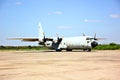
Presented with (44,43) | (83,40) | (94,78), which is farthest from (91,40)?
(94,78)

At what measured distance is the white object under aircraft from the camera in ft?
130

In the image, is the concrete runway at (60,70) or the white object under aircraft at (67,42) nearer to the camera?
the concrete runway at (60,70)

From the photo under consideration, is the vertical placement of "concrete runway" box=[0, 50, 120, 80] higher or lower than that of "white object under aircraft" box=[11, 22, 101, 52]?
lower

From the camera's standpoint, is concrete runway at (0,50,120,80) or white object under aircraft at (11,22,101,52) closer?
concrete runway at (0,50,120,80)

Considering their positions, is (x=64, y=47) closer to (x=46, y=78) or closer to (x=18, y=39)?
(x=18, y=39)

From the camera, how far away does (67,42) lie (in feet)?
143

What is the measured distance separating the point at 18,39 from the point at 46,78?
1481 inches

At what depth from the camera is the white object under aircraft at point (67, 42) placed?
39.7 metres

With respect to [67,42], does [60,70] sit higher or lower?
lower

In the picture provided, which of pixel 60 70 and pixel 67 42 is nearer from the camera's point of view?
pixel 60 70

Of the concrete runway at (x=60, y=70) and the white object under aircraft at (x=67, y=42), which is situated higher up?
the white object under aircraft at (x=67, y=42)

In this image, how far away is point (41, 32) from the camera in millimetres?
47688

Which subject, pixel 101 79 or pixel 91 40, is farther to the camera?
pixel 91 40

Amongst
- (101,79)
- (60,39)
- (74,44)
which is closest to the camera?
(101,79)
